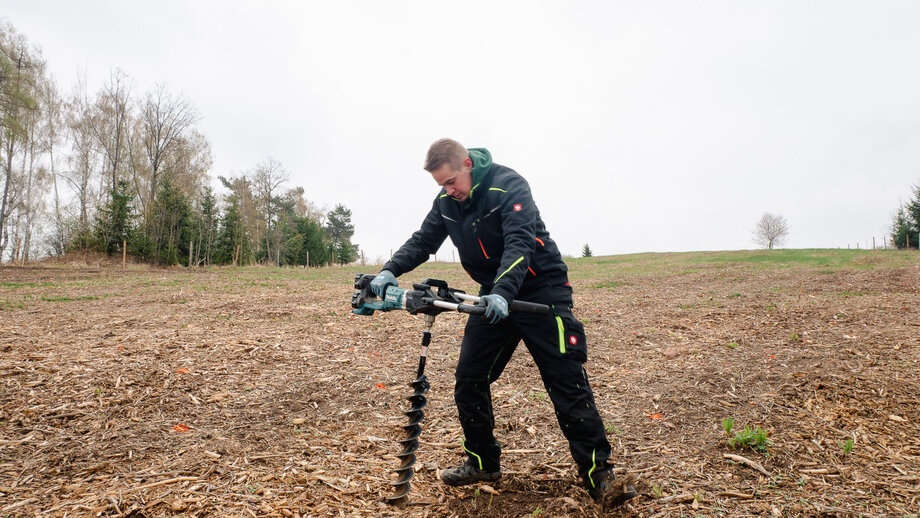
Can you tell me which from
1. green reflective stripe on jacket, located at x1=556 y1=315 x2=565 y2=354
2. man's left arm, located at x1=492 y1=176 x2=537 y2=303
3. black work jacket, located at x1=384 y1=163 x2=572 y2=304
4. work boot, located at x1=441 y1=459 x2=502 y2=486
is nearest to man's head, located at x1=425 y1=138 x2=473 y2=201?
black work jacket, located at x1=384 y1=163 x2=572 y2=304

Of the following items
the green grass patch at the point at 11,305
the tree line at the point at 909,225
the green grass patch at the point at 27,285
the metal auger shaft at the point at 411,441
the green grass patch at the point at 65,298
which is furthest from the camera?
the tree line at the point at 909,225

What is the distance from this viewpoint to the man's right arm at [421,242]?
3652 mm

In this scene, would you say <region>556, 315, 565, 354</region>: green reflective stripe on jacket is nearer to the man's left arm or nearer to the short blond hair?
the man's left arm

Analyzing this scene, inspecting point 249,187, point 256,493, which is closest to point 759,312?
point 256,493

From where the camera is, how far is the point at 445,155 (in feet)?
10.4

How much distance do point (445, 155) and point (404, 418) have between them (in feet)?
9.37

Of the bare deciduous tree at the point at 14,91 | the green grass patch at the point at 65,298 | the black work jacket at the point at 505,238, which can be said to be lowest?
the green grass patch at the point at 65,298

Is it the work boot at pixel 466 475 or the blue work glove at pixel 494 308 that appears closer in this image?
the blue work glove at pixel 494 308

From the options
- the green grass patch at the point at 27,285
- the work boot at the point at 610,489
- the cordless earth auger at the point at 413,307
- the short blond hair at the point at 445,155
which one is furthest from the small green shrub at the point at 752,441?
the green grass patch at the point at 27,285

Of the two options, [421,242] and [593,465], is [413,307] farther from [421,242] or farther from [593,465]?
[593,465]

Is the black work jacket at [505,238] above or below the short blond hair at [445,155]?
below

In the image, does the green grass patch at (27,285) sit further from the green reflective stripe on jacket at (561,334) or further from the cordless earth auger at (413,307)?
the green reflective stripe on jacket at (561,334)

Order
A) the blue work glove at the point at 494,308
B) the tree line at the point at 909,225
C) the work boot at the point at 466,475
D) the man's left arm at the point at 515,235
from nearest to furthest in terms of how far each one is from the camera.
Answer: the blue work glove at the point at 494,308 → the man's left arm at the point at 515,235 → the work boot at the point at 466,475 → the tree line at the point at 909,225

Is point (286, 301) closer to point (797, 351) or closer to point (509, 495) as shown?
point (509, 495)
